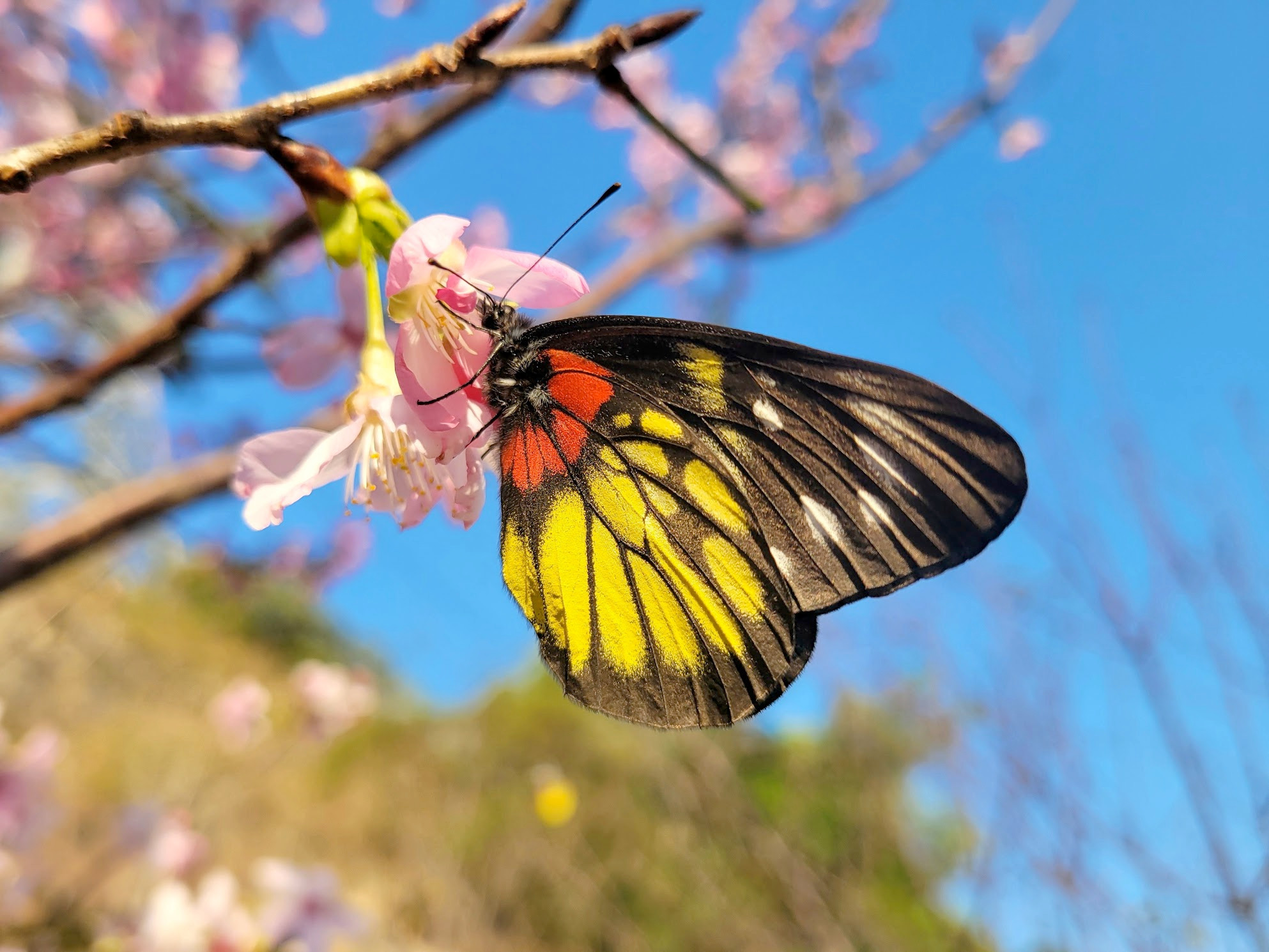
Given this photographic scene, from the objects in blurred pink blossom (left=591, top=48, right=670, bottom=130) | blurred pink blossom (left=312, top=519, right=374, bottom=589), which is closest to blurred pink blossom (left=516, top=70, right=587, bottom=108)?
blurred pink blossom (left=591, top=48, right=670, bottom=130)

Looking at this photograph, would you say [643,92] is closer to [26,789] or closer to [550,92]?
[550,92]

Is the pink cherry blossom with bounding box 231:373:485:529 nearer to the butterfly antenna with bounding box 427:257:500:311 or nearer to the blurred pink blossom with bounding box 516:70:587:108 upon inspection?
the butterfly antenna with bounding box 427:257:500:311

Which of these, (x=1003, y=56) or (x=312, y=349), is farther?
(x=1003, y=56)

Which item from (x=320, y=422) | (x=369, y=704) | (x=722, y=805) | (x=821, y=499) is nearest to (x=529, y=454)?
(x=821, y=499)

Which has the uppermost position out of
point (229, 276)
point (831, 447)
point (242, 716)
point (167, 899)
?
point (242, 716)

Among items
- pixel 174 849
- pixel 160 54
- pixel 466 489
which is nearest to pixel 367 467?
pixel 466 489

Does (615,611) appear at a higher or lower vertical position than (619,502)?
lower

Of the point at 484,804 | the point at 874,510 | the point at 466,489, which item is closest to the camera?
the point at 466,489
